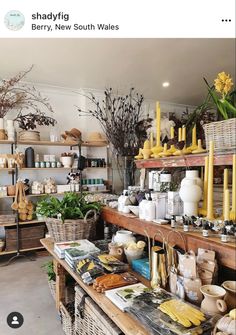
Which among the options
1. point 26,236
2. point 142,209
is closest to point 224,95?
point 142,209

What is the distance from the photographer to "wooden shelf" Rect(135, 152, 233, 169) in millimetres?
1119

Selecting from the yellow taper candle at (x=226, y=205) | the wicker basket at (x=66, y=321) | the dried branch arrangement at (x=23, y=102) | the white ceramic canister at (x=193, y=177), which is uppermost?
the dried branch arrangement at (x=23, y=102)

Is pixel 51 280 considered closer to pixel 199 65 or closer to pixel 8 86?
pixel 8 86

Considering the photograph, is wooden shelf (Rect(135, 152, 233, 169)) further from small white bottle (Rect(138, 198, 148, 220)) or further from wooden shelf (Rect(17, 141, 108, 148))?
wooden shelf (Rect(17, 141, 108, 148))

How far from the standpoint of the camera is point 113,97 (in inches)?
161

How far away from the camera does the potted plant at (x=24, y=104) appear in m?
3.36

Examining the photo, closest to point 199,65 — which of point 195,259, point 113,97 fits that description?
point 113,97

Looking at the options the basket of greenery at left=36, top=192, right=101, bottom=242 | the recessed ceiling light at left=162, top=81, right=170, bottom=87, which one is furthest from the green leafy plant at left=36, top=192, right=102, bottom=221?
the recessed ceiling light at left=162, top=81, right=170, bottom=87

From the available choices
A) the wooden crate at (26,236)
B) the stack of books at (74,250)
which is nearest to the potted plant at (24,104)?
the wooden crate at (26,236)

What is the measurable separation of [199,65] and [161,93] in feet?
3.77

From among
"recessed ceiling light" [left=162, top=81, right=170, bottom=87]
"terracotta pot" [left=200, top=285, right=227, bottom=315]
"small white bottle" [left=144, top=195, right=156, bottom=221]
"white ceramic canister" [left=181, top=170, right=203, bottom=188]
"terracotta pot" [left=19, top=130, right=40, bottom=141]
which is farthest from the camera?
"recessed ceiling light" [left=162, top=81, right=170, bottom=87]

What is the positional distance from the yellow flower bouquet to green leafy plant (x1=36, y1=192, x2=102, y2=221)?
1.12m

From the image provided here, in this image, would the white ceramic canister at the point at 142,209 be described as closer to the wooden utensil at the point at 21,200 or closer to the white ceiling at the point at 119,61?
the white ceiling at the point at 119,61
